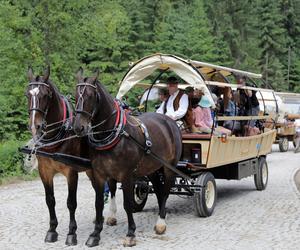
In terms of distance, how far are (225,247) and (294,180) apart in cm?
805

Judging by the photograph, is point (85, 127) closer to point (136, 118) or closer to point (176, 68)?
point (136, 118)

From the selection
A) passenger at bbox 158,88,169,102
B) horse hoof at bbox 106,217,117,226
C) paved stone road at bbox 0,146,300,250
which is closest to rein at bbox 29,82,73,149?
paved stone road at bbox 0,146,300,250

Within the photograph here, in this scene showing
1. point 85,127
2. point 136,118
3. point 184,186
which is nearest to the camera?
point 85,127

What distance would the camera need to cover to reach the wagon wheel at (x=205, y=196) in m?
9.34

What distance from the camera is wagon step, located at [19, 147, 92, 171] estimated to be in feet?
23.9

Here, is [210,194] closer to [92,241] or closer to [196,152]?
[196,152]

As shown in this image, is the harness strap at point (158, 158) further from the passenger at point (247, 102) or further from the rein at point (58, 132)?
the passenger at point (247, 102)

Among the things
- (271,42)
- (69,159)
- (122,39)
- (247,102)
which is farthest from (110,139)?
(271,42)

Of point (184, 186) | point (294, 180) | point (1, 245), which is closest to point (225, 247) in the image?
point (184, 186)

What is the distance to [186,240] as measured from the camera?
7824mm

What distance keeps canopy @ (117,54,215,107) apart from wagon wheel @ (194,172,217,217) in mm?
1443

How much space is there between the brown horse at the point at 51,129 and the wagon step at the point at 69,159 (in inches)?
3.6

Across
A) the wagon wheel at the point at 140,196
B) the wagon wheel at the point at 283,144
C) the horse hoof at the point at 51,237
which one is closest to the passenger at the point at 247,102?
the wagon wheel at the point at 140,196

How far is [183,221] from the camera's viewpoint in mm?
9242
